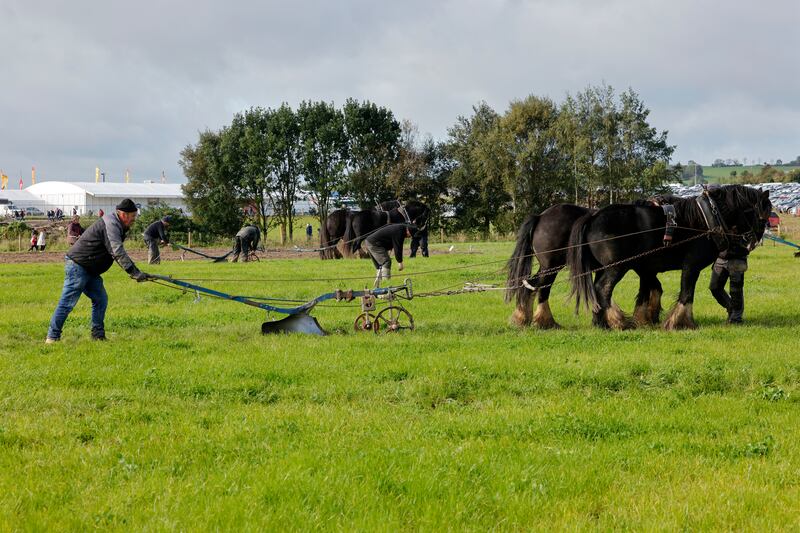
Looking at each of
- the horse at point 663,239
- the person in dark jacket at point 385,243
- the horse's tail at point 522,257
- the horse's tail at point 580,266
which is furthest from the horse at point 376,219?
the horse at point 663,239

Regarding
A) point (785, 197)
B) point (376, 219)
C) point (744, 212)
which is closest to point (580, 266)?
point (744, 212)

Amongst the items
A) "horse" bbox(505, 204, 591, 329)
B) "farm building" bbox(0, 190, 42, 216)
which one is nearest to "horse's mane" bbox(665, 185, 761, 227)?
"horse" bbox(505, 204, 591, 329)

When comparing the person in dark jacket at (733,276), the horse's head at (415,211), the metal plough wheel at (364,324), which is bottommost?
the metal plough wheel at (364,324)

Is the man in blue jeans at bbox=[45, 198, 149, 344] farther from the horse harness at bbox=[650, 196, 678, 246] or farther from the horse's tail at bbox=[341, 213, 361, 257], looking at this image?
the horse's tail at bbox=[341, 213, 361, 257]

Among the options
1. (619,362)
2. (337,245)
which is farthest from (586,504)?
(337,245)

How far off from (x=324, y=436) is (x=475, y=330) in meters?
5.99

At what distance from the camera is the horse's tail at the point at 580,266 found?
11.6m

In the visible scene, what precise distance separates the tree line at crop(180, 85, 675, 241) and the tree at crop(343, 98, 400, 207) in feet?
0.22

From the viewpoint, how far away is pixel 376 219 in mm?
27859

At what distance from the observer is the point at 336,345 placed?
10.3 meters

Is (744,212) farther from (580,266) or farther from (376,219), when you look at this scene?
(376,219)

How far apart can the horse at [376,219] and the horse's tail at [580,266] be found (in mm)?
14271

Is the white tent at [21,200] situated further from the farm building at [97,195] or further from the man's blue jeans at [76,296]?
the man's blue jeans at [76,296]

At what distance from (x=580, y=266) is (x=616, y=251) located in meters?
0.60
